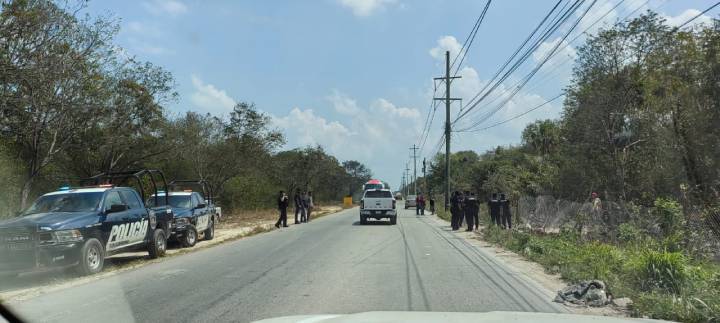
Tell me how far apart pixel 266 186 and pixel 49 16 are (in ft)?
113

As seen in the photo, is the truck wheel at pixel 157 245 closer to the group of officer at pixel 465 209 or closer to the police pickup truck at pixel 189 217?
the police pickup truck at pixel 189 217

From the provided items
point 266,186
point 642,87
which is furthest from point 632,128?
point 266,186

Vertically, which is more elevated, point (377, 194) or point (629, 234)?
point (377, 194)

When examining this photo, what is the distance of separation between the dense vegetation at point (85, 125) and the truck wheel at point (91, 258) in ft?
16.6

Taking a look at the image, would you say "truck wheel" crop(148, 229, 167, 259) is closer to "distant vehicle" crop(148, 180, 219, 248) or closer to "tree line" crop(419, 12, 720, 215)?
"distant vehicle" crop(148, 180, 219, 248)

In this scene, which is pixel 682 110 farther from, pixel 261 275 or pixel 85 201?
pixel 85 201

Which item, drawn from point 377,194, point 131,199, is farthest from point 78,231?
point 377,194

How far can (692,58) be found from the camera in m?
21.0

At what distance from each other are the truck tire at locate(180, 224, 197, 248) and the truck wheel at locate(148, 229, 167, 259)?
9.79ft

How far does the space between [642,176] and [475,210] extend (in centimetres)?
921

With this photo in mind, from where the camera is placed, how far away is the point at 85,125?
22.1 metres

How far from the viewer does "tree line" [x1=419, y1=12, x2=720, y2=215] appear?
766 inches

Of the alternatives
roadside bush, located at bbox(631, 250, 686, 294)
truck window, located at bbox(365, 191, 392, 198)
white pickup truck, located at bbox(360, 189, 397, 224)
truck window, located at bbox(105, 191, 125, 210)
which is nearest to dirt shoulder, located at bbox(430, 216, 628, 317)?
roadside bush, located at bbox(631, 250, 686, 294)

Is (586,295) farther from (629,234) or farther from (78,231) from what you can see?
(78,231)
